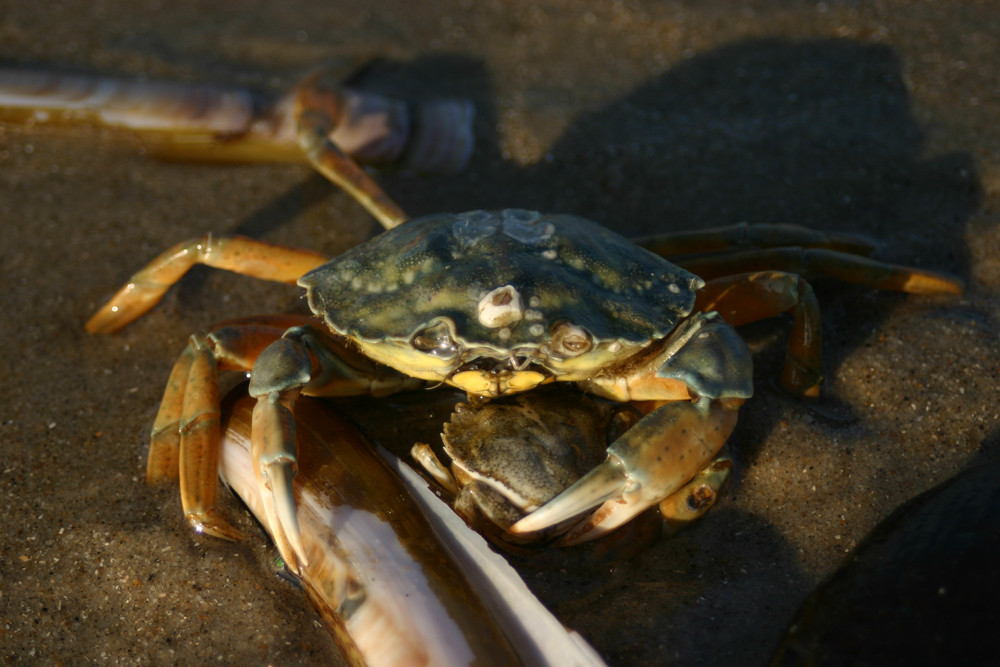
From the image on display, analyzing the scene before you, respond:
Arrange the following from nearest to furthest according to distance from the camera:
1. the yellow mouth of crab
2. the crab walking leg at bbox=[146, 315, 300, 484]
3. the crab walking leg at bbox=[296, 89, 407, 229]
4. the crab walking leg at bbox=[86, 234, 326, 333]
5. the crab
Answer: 1. the crab
2. the yellow mouth of crab
3. the crab walking leg at bbox=[146, 315, 300, 484]
4. the crab walking leg at bbox=[86, 234, 326, 333]
5. the crab walking leg at bbox=[296, 89, 407, 229]

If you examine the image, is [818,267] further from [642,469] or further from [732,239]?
[642,469]

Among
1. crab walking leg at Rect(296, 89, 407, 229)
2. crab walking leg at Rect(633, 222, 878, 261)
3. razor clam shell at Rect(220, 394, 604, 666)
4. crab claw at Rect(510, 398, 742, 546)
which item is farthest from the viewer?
crab walking leg at Rect(296, 89, 407, 229)

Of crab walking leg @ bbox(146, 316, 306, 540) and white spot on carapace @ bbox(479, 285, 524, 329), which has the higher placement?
white spot on carapace @ bbox(479, 285, 524, 329)

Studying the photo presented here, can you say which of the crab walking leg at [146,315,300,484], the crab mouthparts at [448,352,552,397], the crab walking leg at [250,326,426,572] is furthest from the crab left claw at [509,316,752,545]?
the crab walking leg at [146,315,300,484]

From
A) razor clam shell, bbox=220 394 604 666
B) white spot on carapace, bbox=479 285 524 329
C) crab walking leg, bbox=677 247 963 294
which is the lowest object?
razor clam shell, bbox=220 394 604 666

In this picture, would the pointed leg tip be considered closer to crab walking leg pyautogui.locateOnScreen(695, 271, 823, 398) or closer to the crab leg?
the crab leg

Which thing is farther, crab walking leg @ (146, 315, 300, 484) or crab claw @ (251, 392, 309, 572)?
crab walking leg @ (146, 315, 300, 484)

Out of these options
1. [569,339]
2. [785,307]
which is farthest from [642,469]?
[785,307]

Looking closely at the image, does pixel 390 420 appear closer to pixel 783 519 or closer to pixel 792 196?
pixel 783 519
